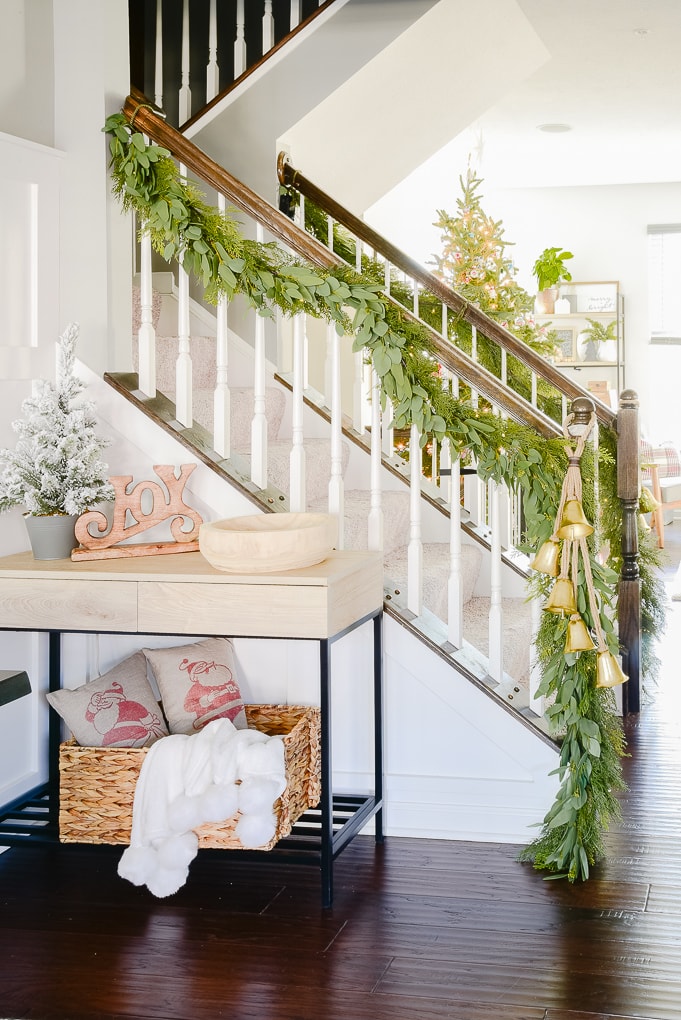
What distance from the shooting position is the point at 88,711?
2.89 metres

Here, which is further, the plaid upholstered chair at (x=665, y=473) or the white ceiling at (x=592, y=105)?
the plaid upholstered chair at (x=665, y=473)

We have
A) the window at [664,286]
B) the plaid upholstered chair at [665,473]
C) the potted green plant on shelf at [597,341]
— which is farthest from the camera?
the window at [664,286]

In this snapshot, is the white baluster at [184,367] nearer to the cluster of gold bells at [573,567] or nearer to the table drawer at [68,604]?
the table drawer at [68,604]

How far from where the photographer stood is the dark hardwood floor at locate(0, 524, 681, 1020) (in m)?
2.20

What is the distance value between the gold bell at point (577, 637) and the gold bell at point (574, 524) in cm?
20

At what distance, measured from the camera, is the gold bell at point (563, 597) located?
9.02 feet

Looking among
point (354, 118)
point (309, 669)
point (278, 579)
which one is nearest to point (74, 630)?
point (278, 579)

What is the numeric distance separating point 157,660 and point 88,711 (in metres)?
0.24

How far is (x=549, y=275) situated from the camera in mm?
10062

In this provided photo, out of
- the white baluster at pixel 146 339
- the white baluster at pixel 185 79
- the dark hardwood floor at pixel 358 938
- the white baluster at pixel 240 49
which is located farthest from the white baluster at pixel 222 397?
the white baluster at pixel 240 49

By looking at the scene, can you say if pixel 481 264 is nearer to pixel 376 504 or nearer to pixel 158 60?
pixel 158 60

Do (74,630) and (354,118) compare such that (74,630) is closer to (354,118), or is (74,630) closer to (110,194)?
(110,194)

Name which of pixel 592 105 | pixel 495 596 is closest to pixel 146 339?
pixel 495 596

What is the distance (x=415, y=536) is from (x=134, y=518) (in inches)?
30.4
